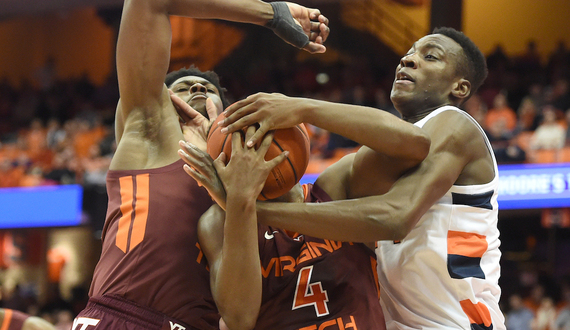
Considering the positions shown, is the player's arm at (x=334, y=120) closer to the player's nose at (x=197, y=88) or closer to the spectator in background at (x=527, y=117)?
the player's nose at (x=197, y=88)

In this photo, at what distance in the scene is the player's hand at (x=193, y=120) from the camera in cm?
348

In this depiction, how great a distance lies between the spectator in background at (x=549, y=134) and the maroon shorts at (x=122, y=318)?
7.73 meters

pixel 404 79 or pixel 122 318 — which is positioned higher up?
pixel 404 79

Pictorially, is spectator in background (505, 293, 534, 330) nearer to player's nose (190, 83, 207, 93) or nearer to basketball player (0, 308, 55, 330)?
basketball player (0, 308, 55, 330)

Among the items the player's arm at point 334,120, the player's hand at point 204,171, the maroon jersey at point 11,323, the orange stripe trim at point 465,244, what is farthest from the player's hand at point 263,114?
the maroon jersey at point 11,323

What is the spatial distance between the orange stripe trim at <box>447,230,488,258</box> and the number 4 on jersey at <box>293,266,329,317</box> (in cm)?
65

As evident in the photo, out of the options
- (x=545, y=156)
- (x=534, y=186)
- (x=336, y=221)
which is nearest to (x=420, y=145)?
(x=336, y=221)

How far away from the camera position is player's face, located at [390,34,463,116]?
10.9 ft

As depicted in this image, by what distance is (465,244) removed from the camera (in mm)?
3051

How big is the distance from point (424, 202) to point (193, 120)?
56.3 inches

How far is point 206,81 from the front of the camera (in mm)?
3854

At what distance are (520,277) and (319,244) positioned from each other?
10.4 m

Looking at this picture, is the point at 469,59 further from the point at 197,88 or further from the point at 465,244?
the point at 197,88

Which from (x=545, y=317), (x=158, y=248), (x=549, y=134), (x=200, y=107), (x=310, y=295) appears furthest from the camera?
(x=549, y=134)
